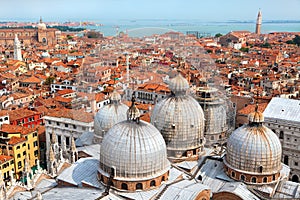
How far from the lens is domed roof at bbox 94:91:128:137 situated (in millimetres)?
20984

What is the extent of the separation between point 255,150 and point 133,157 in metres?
6.04

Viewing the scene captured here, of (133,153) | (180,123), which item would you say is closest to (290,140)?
(180,123)

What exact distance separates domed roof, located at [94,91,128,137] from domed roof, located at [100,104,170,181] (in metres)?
5.51

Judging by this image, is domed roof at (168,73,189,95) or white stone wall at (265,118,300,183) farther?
white stone wall at (265,118,300,183)

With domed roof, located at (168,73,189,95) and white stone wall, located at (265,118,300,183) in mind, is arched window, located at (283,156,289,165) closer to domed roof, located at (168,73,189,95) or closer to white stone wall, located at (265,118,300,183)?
white stone wall, located at (265,118,300,183)

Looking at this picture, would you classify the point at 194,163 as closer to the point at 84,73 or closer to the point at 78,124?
the point at 78,124

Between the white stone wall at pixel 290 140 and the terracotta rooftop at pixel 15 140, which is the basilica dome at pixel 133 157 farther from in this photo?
the terracotta rooftop at pixel 15 140

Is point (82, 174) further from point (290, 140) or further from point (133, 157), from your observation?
point (290, 140)

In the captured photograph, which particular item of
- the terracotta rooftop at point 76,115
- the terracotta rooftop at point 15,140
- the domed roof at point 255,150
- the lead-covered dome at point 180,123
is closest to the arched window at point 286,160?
the domed roof at point 255,150

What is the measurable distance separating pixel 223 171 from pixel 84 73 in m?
38.8

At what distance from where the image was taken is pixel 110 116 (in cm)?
2102

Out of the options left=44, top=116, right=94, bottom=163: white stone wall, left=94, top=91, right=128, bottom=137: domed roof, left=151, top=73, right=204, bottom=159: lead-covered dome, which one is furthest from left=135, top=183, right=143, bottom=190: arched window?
left=44, top=116, right=94, bottom=163: white stone wall

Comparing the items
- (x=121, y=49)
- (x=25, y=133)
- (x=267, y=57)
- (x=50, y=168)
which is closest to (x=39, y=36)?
(x=121, y=49)

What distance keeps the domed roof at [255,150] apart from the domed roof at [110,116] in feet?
23.9
